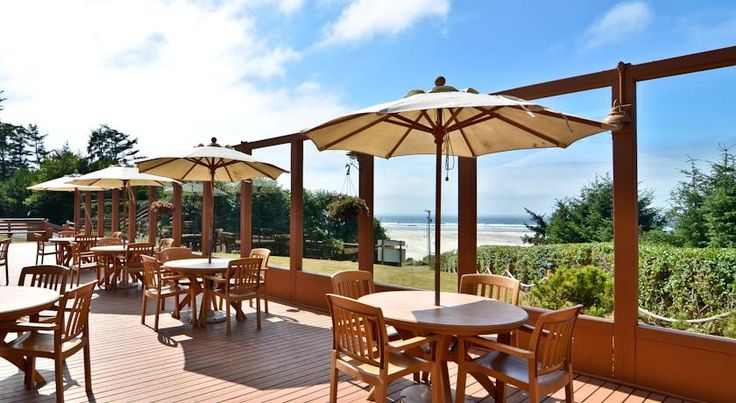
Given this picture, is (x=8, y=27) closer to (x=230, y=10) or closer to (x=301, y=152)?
(x=230, y=10)

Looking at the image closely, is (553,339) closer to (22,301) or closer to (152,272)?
(22,301)

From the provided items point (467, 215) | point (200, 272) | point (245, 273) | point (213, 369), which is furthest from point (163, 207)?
point (467, 215)

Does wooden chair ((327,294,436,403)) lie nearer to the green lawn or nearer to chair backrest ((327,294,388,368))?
chair backrest ((327,294,388,368))

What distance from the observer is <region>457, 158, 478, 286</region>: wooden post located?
4566mm

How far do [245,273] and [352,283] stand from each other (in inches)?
80.5

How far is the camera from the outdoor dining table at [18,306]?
2842mm

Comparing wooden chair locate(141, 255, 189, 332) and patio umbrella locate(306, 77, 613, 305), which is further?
wooden chair locate(141, 255, 189, 332)

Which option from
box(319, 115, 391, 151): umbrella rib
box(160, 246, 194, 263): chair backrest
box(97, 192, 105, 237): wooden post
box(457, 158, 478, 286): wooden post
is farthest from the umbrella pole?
box(97, 192, 105, 237): wooden post

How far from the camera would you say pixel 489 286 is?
147 inches

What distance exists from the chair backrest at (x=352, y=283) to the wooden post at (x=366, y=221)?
189 centimetres

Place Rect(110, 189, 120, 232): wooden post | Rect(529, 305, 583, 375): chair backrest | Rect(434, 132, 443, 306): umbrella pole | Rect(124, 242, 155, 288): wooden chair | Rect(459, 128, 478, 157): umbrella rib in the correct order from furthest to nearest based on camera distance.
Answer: Rect(110, 189, 120, 232): wooden post < Rect(124, 242, 155, 288): wooden chair < Rect(459, 128, 478, 157): umbrella rib < Rect(434, 132, 443, 306): umbrella pole < Rect(529, 305, 583, 375): chair backrest

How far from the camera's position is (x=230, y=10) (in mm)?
7941

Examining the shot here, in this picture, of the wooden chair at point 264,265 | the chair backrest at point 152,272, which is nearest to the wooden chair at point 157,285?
the chair backrest at point 152,272

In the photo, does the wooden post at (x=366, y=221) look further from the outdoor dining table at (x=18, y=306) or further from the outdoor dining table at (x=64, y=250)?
the outdoor dining table at (x=64, y=250)
